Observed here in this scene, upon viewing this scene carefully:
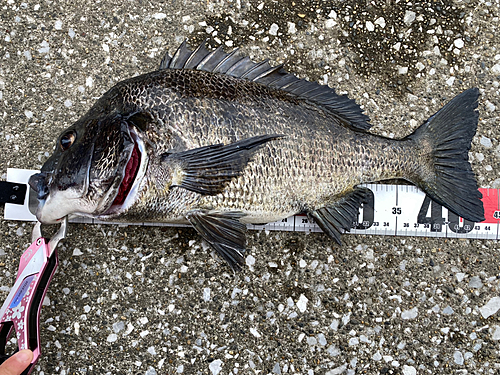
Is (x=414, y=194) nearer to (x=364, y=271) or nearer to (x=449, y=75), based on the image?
(x=364, y=271)

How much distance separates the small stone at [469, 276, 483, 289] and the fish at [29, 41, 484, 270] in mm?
444

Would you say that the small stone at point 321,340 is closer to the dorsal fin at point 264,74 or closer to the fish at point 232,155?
the fish at point 232,155

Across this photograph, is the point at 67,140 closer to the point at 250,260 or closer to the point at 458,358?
the point at 250,260

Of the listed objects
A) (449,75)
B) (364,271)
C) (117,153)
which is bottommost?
(364,271)

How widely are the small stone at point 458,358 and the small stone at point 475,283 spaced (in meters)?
Result: 0.44

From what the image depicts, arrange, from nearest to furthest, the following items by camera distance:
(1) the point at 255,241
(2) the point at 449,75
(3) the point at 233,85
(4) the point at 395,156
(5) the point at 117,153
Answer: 1. (5) the point at 117,153
2. (3) the point at 233,85
3. (4) the point at 395,156
4. (1) the point at 255,241
5. (2) the point at 449,75

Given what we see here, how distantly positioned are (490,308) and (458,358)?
393mm

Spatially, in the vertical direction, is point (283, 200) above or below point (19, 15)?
below

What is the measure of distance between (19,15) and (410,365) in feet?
11.6

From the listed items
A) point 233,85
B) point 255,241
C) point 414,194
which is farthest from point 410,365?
point 233,85

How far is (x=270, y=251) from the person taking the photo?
8.46 ft

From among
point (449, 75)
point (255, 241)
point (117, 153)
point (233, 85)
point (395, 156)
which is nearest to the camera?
point (117, 153)

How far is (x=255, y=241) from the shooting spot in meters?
2.58

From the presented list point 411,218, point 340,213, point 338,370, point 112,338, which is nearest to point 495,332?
point 411,218
